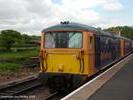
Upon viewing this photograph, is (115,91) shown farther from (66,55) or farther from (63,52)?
(63,52)

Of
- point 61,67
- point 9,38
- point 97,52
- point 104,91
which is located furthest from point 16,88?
point 9,38

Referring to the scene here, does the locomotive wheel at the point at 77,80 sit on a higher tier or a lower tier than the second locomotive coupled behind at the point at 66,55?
lower

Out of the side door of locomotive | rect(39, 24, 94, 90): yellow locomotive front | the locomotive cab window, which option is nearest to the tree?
the side door of locomotive

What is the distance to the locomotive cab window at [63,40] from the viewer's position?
663 inches

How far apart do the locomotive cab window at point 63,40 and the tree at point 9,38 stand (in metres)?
50.7

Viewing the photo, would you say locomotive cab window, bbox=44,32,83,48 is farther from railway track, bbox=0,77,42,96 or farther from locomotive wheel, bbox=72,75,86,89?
railway track, bbox=0,77,42,96

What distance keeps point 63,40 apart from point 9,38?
55369 millimetres

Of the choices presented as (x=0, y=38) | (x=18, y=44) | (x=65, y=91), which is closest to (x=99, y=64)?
(x=65, y=91)

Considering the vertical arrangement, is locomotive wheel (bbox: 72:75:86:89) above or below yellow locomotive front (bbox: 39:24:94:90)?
below

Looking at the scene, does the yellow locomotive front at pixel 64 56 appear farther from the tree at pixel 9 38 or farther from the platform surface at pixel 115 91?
the tree at pixel 9 38

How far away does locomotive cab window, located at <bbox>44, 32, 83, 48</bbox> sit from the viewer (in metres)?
16.8

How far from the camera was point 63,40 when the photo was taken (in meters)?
17.0

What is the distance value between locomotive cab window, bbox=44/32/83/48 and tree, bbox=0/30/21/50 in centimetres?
5075

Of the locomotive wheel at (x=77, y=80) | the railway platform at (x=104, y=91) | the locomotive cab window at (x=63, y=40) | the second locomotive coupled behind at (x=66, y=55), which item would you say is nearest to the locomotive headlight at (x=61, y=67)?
the second locomotive coupled behind at (x=66, y=55)
